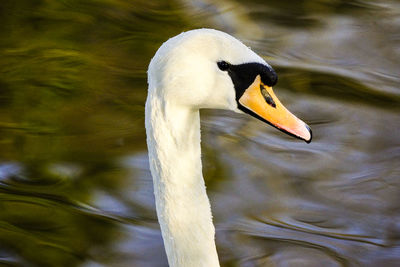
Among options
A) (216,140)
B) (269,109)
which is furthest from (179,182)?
(216,140)

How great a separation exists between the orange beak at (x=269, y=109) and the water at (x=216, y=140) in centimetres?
153

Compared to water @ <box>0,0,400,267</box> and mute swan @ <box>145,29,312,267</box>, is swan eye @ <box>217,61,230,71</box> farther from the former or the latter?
water @ <box>0,0,400,267</box>

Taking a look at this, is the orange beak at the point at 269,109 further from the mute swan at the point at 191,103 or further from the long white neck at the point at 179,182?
the long white neck at the point at 179,182

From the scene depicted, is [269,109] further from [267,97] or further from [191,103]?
[191,103]

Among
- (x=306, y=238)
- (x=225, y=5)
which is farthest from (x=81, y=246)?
(x=225, y=5)

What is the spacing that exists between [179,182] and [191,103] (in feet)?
1.17

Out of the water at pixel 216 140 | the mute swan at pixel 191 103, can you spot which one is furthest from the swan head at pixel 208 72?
the water at pixel 216 140

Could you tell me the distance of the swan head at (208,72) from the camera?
3303 mm

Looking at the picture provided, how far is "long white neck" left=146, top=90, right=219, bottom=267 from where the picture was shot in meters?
3.39

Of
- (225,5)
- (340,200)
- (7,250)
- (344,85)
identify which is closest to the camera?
(7,250)

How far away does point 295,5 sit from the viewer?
750cm

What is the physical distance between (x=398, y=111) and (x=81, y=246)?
8.02ft

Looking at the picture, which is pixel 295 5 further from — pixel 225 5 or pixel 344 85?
pixel 344 85

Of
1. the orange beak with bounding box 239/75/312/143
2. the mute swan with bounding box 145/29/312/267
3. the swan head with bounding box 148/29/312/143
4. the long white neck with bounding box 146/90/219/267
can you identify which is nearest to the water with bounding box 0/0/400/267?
the long white neck with bounding box 146/90/219/267
